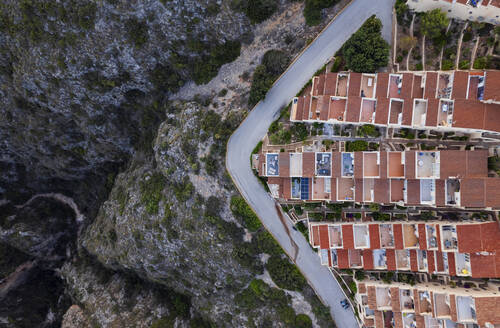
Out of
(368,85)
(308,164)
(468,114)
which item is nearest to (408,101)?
(368,85)

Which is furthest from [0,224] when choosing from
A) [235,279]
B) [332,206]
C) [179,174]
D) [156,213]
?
[332,206]

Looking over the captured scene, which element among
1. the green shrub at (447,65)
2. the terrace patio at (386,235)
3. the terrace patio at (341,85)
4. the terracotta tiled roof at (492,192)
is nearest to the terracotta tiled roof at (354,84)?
the terrace patio at (341,85)

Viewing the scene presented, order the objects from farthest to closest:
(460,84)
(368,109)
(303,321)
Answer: (303,321) < (368,109) < (460,84)

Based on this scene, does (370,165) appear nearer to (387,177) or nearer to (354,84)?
(387,177)

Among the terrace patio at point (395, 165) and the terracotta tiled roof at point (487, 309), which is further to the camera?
the terrace patio at point (395, 165)

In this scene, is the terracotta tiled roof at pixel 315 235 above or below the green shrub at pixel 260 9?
below

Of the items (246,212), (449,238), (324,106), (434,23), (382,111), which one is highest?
(434,23)

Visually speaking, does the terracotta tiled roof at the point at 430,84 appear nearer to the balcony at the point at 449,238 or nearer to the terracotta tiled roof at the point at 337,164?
the terracotta tiled roof at the point at 337,164
